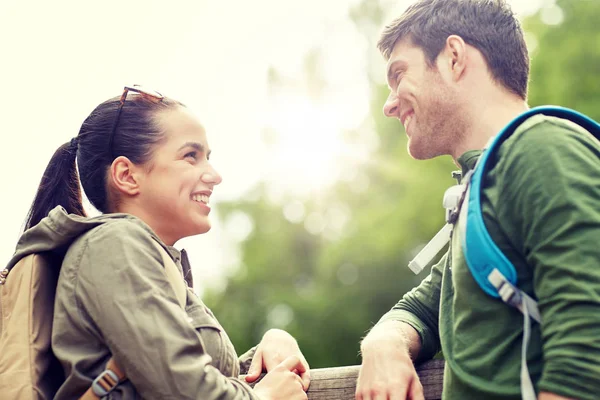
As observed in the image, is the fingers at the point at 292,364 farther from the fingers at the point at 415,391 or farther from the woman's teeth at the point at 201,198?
the woman's teeth at the point at 201,198

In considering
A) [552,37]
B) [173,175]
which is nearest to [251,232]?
[552,37]

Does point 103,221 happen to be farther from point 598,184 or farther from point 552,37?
point 552,37

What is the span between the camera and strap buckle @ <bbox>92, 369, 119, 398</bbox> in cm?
255

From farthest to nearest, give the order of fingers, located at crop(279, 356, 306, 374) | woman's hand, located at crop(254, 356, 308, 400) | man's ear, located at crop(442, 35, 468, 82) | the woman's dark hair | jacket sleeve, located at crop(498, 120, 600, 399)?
the woman's dark hair → man's ear, located at crop(442, 35, 468, 82) → fingers, located at crop(279, 356, 306, 374) → woman's hand, located at crop(254, 356, 308, 400) → jacket sleeve, located at crop(498, 120, 600, 399)

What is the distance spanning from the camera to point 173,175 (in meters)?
3.42

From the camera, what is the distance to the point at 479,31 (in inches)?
132

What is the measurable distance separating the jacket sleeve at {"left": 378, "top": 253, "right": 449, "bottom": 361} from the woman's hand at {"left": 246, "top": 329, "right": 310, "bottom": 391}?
0.40 metres

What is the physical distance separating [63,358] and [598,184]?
6.24 ft

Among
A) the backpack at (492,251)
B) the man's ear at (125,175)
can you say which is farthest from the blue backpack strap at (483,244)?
the man's ear at (125,175)

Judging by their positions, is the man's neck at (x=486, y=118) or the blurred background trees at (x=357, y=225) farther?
the blurred background trees at (x=357, y=225)

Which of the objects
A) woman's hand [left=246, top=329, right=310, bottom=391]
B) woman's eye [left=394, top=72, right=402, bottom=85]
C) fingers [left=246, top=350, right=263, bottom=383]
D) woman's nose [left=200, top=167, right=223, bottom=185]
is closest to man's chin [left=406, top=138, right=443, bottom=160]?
woman's eye [left=394, top=72, right=402, bottom=85]

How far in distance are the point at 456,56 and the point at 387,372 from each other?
1.49 metres

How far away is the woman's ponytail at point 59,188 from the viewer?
354cm

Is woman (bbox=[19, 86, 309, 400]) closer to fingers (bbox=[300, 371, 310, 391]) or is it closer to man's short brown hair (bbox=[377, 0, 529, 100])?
fingers (bbox=[300, 371, 310, 391])
